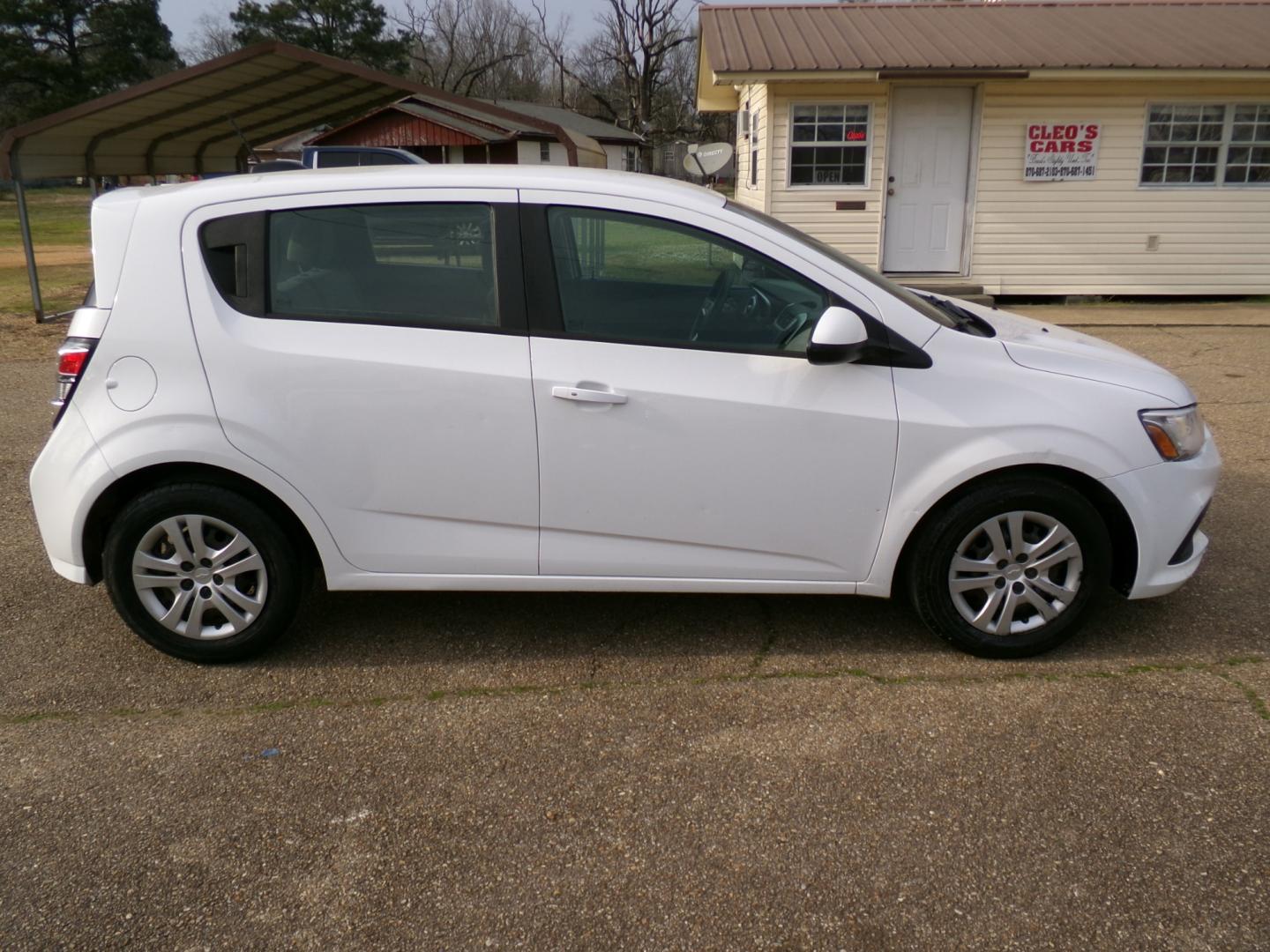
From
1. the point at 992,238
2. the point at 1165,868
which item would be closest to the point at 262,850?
the point at 1165,868

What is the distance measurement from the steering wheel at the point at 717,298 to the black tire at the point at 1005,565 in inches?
42.3

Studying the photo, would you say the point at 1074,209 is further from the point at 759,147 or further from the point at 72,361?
the point at 72,361

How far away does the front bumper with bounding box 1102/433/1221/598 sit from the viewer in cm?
366

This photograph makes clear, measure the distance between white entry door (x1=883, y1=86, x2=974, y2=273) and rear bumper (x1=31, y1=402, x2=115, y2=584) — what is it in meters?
11.0

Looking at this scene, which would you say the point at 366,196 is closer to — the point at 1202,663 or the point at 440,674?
the point at 440,674

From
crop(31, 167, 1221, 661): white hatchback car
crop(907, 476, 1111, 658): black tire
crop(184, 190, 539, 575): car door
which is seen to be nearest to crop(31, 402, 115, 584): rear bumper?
crop(31, 167, 1221, 661): white hatchback car

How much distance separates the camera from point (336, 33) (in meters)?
49.5

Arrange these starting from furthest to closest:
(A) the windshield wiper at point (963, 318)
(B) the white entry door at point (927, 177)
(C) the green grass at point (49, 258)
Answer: (C) the green grass at point (49, 258), (B) the white entry door at point (927, 177), (A) the windshield wiper at point (963, 318)

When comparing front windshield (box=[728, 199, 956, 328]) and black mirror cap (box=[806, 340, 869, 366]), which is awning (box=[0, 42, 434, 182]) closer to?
front windshield (box=[728, 199, 956, 328])

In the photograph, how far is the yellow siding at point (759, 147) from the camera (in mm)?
12836

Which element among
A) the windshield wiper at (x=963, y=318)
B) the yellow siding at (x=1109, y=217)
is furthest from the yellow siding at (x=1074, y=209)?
the windshield wiper at (x=963, y=318)

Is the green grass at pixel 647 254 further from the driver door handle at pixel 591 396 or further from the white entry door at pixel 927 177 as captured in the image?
the white entry door at pixel 927 177

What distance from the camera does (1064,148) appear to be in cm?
1251

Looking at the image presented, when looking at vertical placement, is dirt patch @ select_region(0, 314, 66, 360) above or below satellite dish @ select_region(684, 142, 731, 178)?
below
